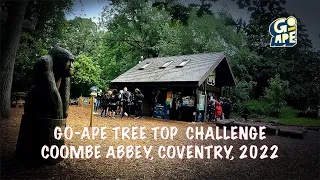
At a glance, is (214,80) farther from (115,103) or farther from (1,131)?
(1,131)

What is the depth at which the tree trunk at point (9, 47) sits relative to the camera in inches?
287

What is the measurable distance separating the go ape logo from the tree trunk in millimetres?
6947

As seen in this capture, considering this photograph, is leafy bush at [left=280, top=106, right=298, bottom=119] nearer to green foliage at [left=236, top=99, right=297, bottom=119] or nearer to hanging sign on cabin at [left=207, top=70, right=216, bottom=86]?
green foliage at [left=236, top=99, right=297, bottom=119]

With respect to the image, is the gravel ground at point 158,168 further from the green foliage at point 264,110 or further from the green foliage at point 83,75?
the green foliage at point 83,75

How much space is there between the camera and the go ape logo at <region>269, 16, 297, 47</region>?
139 inches

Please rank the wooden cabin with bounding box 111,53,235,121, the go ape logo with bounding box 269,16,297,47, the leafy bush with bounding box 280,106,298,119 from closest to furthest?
the go ape logo with bounding box 269,16,297,47 < the wooden cabin with bounding box 111,53,235,121 < the leafy bush with bounding box 280,106,298,119

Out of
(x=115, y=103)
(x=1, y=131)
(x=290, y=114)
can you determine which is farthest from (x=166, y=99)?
(x=290, y=114)

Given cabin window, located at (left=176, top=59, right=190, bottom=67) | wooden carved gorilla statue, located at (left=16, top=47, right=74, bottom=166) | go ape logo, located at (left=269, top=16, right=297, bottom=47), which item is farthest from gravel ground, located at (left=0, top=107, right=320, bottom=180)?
cabin window, located at (left=176, top=59, right=190, bottom=67)

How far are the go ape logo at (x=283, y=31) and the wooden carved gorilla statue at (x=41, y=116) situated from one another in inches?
144

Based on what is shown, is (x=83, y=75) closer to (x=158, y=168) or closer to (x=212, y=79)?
(x=212, y=79)

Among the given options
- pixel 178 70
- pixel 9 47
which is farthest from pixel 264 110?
pixel 9 47

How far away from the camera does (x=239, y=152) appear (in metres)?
6.32

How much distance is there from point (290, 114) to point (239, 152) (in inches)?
587

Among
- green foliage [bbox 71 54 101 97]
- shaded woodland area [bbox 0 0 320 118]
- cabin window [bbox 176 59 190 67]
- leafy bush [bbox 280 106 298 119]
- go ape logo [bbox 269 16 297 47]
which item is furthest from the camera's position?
green foliage [bbox 71 54 101 97]
